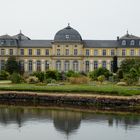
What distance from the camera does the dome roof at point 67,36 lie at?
2111 inches

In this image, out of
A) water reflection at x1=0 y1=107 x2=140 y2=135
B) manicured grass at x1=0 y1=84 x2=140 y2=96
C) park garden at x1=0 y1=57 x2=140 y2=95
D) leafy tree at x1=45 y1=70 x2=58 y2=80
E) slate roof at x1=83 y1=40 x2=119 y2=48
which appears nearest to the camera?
water reflection at x1=0 y1=107 x2=140 y2=135

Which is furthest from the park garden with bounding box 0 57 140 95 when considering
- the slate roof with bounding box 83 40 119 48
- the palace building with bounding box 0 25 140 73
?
the slate roof with bounding box 83 40 119 48

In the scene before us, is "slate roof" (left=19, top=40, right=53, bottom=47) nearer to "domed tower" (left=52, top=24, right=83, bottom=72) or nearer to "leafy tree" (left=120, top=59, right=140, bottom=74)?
"domed tower" (left=52, top=24, right=83, bottom=72)

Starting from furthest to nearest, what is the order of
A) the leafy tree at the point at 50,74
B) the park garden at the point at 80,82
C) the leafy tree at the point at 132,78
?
1. the leafy tree at the point at 50,74
2. the leafy tree at the point at 132,78
3. the park garden at the point at 80,82

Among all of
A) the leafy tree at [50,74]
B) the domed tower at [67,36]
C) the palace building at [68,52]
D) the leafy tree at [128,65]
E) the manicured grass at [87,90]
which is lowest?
the manicured grass at [87,90]

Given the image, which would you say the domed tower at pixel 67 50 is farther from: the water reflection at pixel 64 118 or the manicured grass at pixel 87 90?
the water reflection at pixel 64 118

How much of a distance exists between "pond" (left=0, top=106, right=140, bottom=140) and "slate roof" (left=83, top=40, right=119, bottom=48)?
98.9 ft

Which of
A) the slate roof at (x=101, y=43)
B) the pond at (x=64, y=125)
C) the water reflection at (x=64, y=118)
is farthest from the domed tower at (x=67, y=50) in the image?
the water reflection at (x=64, y=118)

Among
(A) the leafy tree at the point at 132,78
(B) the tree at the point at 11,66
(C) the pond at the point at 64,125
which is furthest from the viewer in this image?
(B) the tree at the point at 11,66

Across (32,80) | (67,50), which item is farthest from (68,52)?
(32,80)

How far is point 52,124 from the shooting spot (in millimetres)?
19984

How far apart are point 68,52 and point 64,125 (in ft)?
113

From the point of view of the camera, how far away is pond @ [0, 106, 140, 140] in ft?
56.4

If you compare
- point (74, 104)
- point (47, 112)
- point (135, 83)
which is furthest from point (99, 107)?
point (135, 83)
